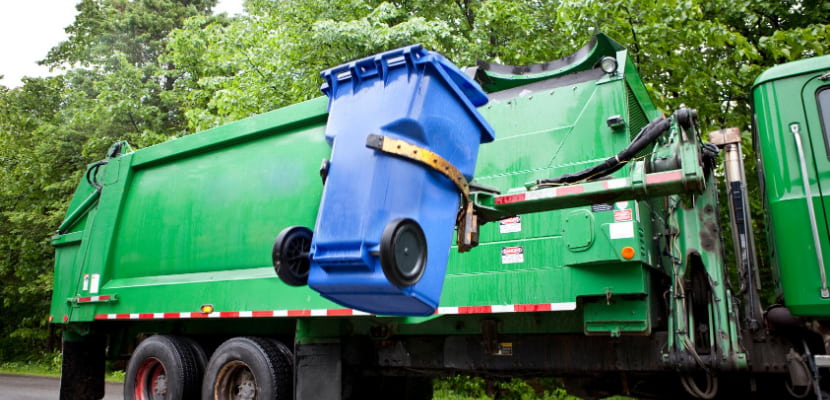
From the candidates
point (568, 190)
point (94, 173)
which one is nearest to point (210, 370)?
point (94, 173)

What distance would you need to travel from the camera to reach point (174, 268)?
5340mm

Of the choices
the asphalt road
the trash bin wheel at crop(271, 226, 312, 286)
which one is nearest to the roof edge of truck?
the trash bin wheel at crop(271, 226, 312, 286)

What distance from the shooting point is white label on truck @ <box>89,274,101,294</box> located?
19.1ft

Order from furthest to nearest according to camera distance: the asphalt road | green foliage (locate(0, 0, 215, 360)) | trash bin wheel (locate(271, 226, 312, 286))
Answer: green foliage (locate(0, 0, 215, 360))
the asphalt road
trash bin wheel (locate(271, 226, 312, 286))

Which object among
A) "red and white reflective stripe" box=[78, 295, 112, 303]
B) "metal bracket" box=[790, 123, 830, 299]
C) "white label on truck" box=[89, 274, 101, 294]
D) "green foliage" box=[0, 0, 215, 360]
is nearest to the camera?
"metal bracket" box=[790, 123, 830, 299]

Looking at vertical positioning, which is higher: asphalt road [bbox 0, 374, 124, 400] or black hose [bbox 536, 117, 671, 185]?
black hose [bbox 536, 117, 671, 185]

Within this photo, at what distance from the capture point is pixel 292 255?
2617 mm

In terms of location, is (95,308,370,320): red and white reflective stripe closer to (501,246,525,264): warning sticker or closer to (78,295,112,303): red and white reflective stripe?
(78,295,112,303): red and white reflective stripe

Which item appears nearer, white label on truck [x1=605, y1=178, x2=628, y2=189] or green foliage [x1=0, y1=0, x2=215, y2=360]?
white label on truck [x1=605, y1=178, x2=628, y2=189]

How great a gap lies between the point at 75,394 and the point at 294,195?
132 inches

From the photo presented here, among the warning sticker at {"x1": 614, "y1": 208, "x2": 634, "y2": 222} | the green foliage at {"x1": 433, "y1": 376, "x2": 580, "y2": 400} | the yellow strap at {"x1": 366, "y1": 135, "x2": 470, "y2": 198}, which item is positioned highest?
the yellow strap at {"x1": 366, "y1": 135, "x2": 470, "y2": 198}

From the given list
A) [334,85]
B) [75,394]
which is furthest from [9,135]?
[334,85]

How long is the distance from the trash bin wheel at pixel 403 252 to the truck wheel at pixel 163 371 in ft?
11.0

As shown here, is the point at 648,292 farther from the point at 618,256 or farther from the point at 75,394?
the point at 75,394
